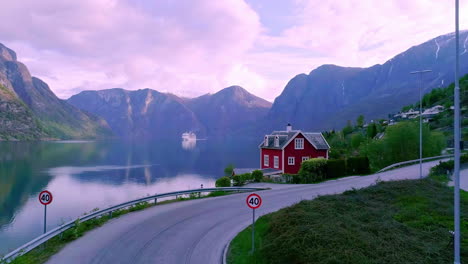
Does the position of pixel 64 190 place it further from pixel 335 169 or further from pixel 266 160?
pixel 335 169

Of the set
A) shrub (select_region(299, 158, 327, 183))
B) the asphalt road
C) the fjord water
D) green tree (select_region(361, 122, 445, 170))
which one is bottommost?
the fjord water

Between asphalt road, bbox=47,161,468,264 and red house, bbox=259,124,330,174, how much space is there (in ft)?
70.0

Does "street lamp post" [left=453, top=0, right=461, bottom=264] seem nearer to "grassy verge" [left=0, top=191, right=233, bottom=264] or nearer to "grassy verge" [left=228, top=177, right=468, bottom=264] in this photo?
"grassy verge" [left=228, top=177, right=468, bottom=264]

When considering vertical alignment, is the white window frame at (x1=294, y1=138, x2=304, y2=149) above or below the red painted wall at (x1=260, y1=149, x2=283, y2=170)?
above

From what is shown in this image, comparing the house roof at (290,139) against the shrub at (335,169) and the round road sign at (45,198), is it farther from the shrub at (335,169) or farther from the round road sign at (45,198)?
the round road sign at (45,198)

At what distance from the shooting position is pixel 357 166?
128ft

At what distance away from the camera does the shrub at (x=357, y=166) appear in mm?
→ 38719

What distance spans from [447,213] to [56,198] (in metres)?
43.9

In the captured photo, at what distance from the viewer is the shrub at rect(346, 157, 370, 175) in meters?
38.7

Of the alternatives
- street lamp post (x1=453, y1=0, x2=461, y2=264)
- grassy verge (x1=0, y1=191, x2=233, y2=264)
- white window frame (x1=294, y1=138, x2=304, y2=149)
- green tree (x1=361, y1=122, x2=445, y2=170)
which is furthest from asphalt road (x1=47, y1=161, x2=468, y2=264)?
green tree (x1=361, y1=122, x2=445, y2=170)

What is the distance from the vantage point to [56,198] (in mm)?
44156

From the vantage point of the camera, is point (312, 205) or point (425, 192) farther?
point (425, 192)

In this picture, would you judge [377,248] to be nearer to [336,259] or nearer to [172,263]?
[336,259]

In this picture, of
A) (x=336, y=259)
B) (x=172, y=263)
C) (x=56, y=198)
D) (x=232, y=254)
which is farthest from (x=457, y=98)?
(x=56, y=198)
